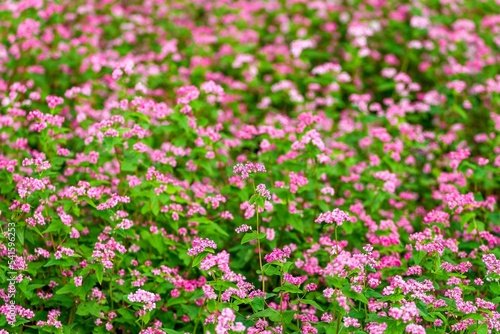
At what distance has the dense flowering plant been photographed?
3928 mm

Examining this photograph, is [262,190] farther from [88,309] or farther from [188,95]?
[188,95]

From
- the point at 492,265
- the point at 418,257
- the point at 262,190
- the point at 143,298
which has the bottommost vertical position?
the point at 418,257

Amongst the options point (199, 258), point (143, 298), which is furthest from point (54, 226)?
point (199, 258)

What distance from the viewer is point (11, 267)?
13.3 feet

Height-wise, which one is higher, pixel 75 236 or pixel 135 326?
pixel 75 236

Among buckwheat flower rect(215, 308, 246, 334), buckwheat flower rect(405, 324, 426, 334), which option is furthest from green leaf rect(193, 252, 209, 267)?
buckwheat flower rect(405, 324, 426, 334)

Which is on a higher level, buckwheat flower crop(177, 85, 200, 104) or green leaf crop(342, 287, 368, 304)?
buckwheat flower crop(177, 85, 200, 104)

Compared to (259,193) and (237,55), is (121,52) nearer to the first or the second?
(237,55)

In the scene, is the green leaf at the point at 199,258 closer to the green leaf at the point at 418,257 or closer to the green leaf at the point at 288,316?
the green leaf at the point at 288,316

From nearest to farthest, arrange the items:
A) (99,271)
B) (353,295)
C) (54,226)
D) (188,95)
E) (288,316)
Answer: (353,295), (288,316), (99,271), (54,226), (188,95)

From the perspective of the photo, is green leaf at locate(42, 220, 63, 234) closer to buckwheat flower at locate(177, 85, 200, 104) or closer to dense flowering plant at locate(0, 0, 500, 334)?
dense flowering plant at locate(0, 0, 500, 334)

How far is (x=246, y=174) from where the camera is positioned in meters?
4.00

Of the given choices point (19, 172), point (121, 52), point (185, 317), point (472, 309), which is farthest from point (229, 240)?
point (121, 52)

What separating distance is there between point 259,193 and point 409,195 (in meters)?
2.40
